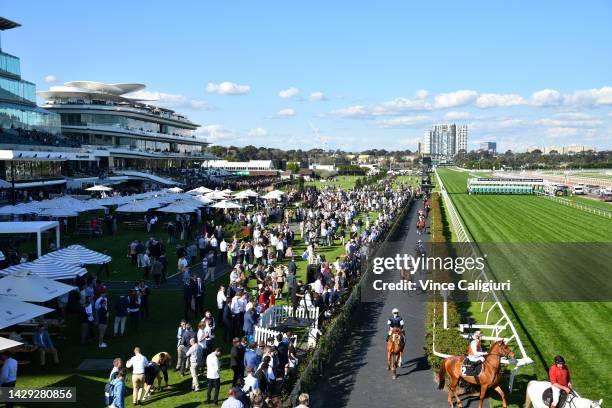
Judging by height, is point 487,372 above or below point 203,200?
below

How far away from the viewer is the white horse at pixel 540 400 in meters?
7.66

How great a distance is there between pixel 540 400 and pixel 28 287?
934cm

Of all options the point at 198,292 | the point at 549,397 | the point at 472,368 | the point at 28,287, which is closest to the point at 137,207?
the point at 198,292

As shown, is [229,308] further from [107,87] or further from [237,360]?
[107,87]

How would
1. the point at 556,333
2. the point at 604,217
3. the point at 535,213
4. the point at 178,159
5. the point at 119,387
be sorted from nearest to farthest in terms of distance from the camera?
the point at 119,387
the point at 556,333
the point at 604,217
the point at 535,213
the point at 178,159

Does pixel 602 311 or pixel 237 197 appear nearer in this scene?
pixel 602 311

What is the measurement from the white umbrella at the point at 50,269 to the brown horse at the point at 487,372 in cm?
864

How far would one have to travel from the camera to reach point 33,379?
388 inches

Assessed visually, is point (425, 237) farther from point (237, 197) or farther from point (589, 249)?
point (237, 197)

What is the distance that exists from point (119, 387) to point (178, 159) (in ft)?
241

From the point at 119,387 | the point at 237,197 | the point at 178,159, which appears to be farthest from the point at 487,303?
the point at 178,159

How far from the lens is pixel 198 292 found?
44.9 ft

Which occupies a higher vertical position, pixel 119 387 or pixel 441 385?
pixel 119 387

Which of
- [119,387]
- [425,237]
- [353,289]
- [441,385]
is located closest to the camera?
[119,387]
